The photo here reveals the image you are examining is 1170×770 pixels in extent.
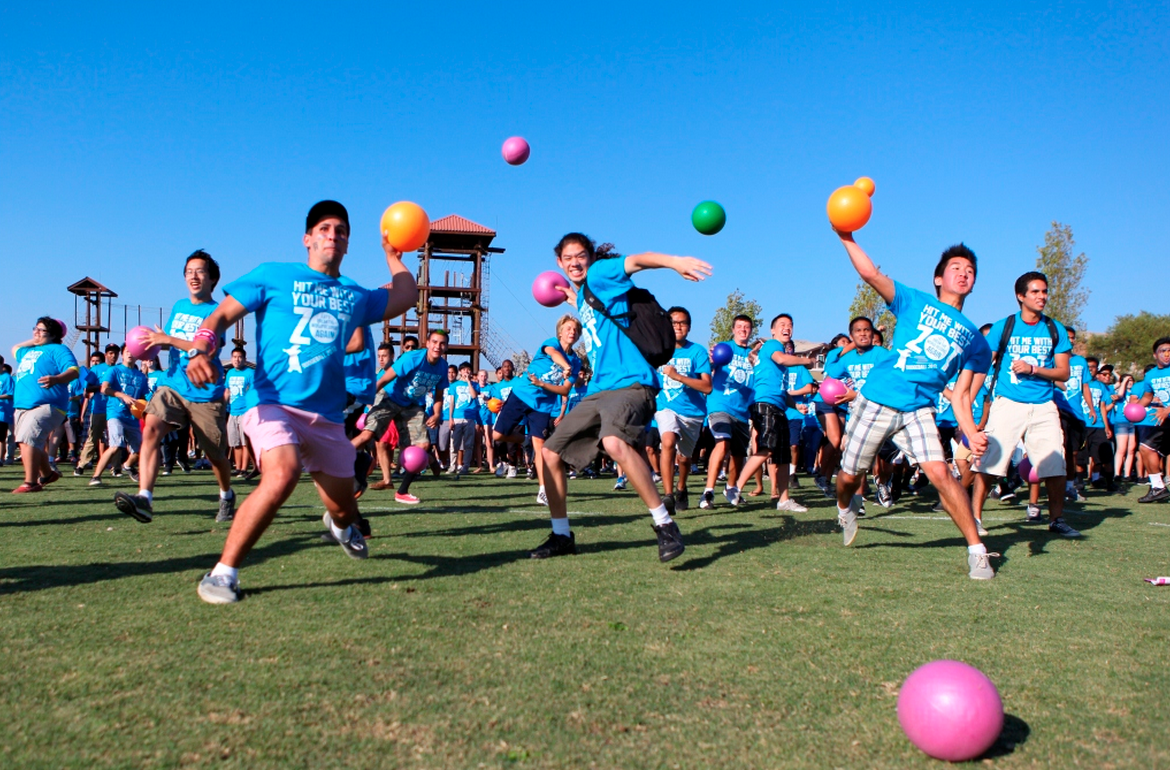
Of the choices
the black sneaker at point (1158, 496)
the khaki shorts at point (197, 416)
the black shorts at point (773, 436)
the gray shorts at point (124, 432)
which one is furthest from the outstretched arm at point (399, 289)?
the black sneaker at point (1158, 496)

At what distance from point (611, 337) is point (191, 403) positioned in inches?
158

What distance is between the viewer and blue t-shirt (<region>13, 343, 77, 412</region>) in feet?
31.3

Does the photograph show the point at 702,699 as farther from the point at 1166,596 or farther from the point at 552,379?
the point at 552,379

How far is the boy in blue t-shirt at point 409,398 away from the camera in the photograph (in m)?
9.68

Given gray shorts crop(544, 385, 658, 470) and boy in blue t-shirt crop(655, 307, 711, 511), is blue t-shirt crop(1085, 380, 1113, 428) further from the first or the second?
gray shorts crop(544, 385, 658, 470)

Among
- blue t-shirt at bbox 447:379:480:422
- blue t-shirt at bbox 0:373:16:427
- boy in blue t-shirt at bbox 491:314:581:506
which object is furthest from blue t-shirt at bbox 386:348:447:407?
blue t-shirt at bbox 0:373:16:427

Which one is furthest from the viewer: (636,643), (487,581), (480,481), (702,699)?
(480,481)

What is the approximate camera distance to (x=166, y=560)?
210 inches

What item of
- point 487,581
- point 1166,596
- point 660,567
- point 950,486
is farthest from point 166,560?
point 1166,596

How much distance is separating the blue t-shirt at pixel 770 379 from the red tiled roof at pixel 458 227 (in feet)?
112

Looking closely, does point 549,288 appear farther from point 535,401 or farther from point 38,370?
point 38,370

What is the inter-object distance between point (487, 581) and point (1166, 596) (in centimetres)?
394

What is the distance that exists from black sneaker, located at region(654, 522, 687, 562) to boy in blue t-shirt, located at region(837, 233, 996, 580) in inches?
63.6

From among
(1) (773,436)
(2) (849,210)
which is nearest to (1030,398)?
(1) (773,436)
